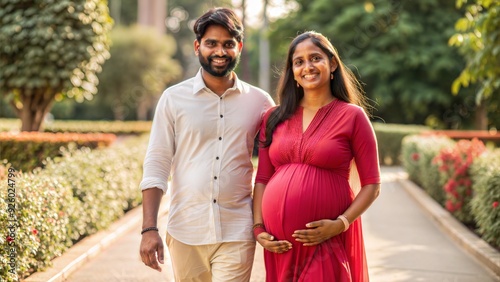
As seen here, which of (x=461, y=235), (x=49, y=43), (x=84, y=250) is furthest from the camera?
(x=49, y=43)

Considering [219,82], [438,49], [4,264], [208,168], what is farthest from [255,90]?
[438,49]

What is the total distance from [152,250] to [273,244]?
60 cm

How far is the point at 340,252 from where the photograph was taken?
137 inches

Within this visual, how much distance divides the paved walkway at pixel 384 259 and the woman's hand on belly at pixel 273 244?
315 centimetres

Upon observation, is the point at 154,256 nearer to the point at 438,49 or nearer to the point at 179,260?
the point at 179,260

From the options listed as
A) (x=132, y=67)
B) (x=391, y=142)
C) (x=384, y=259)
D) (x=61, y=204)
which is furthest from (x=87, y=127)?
(x=132, y=67)

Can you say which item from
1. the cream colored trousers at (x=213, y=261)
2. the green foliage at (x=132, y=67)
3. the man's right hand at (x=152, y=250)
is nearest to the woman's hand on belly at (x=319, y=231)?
the cream colored trousers at (x=213, y=261)

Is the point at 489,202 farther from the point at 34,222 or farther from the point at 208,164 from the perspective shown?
the point at 208,164

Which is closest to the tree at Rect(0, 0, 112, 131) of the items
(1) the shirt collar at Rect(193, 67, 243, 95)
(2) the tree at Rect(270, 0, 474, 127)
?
(1) the shirt collar at Rect(193, 67, 243, 95)

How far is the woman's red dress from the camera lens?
348 centimetres

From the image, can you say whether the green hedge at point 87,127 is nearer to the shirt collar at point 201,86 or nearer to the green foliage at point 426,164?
the green foliage at point 426,164

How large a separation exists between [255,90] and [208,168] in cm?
55

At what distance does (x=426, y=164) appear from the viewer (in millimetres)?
13859

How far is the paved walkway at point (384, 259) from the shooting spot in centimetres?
682
